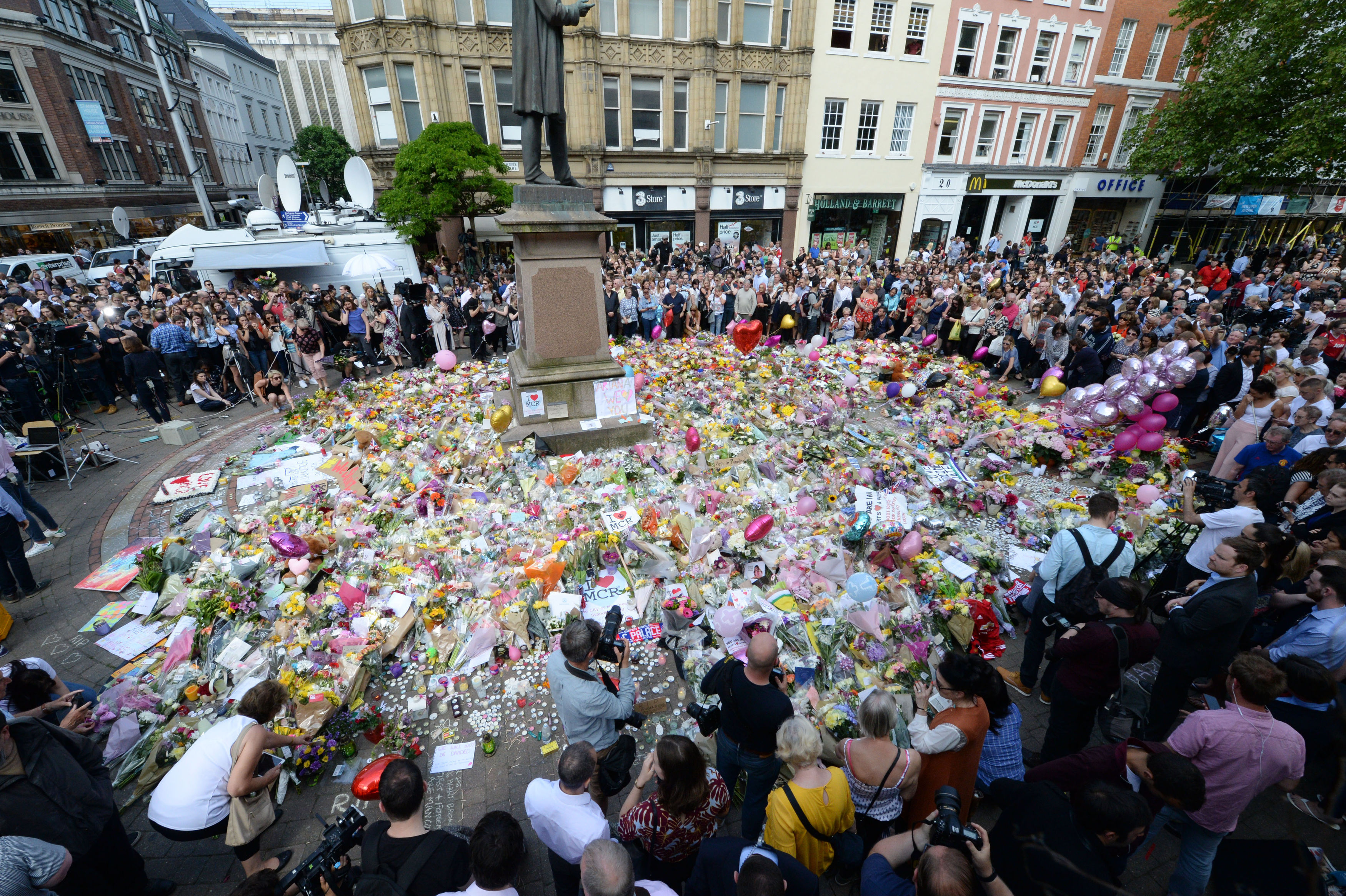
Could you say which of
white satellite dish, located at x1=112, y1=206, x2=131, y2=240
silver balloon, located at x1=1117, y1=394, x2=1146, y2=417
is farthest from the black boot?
white satellite dish, located at x1=112, y1=206, x2=131, y2=240

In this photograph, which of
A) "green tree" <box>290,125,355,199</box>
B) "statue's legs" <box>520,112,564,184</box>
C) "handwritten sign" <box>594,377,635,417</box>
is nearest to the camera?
"statue's legs" <box>520,112,564,184</box>

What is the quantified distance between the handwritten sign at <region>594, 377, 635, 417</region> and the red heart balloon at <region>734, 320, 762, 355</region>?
16.2ft

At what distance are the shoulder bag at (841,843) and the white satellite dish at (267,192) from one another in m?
23.0

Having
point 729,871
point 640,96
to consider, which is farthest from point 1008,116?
point 729,871

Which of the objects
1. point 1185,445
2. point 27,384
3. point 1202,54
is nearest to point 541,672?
point 1185,445

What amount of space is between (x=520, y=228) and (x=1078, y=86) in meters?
31.6

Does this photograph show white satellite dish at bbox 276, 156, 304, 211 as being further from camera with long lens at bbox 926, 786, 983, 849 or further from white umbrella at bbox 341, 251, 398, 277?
camera with long lens at bbox 926, 786, 983, 849

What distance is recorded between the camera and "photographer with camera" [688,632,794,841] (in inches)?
116

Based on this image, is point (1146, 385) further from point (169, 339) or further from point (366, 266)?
point (366, 266)

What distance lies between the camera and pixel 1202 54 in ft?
71.8

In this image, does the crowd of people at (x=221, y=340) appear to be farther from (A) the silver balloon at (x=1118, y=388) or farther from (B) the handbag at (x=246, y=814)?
(A) the silver balloon at (x=1118, y=388)

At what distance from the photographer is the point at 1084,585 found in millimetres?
3990

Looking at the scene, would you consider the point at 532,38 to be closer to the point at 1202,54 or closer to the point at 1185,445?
the point at 1185,445

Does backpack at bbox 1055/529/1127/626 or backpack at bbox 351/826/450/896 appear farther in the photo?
backpack at bbox 1055/529/1127/626
